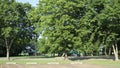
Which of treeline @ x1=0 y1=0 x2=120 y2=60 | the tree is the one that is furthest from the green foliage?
the tree

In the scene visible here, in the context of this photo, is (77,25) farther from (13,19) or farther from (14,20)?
(14,20)

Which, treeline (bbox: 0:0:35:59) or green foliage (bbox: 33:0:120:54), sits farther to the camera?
treeline (bbox: 0:0:35:59)

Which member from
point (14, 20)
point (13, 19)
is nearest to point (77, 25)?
point (13, 19)

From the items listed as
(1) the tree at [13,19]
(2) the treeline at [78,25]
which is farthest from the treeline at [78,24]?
(1) the tree at [13,19]

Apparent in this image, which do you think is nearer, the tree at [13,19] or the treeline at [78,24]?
the treeline at [78,24]

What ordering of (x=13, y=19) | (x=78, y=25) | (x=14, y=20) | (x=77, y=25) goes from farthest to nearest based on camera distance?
1. (x=14, y=20)
2. (x=13, y=19)
3. (x=77, y=25)
4. (x=78, y=25)

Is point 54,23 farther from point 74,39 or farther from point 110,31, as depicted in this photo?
point 110,31

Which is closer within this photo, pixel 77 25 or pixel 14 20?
pixel 77 25

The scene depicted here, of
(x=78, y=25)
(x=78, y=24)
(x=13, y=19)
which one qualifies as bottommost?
(x=78, y=25)

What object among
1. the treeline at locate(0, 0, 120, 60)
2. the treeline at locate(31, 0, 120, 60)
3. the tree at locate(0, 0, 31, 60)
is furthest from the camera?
the tree at locate(0, 0, 31, 60)

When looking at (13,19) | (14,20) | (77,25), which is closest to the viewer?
(77,25)

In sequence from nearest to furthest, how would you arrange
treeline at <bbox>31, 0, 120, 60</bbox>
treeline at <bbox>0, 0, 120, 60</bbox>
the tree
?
treeline at <bbox>0, 0, 120, 60</bbox>
treeline at <bbox>31, 0, 120, 60</bbox>
the tree

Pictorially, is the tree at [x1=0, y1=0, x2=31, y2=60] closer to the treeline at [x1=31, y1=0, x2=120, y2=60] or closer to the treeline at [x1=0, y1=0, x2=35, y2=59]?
the treeline at [x1=0, y1=0, x2=35, y2=59]

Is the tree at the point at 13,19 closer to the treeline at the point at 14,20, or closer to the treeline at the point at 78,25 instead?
the treeline at the point at 14,20
